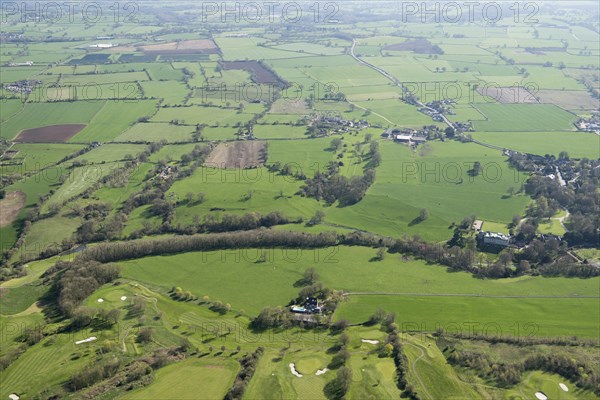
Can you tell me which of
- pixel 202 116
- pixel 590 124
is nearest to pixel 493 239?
pixel 590 124

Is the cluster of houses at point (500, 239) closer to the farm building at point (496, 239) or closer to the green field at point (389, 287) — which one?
the farm building at point (496, 239)

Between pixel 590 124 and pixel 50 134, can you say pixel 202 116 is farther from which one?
pixel 590 124

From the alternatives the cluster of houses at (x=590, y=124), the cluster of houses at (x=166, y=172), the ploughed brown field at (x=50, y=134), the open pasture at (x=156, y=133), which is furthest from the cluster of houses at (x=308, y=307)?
the cluster of houses at (x=590, y=124)

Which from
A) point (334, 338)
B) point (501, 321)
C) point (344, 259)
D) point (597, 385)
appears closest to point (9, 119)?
point (344, 259)

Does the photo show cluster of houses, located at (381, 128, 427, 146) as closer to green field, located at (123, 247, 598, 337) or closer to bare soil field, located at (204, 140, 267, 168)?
bare soil field, located at (204, 140, 267, 168)

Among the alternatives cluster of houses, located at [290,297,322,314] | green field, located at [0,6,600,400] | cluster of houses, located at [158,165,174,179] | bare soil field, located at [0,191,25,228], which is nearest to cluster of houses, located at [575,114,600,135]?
green field, located at [0,6,600,400]

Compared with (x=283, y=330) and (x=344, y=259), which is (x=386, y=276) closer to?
(x=344, y=259)
